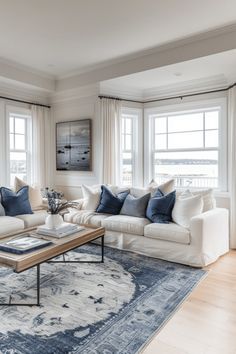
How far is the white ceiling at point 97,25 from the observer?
2.91 meters

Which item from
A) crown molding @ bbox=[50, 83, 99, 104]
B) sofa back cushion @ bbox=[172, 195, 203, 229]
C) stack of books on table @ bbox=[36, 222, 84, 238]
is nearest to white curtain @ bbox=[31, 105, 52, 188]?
crown molding @ bbox=[50, 83, 99, 104]

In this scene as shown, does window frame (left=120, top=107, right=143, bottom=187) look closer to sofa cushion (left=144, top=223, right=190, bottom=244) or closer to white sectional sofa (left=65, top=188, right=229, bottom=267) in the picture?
white sectional sofa (left=65, top=188, right=229, bottom=267)

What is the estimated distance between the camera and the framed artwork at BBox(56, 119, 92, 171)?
526cm

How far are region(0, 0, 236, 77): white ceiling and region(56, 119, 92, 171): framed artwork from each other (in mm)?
1332

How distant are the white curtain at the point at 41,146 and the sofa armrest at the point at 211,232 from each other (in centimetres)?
333

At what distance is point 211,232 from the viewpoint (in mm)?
3463

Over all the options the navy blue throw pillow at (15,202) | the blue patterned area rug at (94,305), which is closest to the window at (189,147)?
the blue patterned area rug at (94,305)

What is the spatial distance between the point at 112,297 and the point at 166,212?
156 cm

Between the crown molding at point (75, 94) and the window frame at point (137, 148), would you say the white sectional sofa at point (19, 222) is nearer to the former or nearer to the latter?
the window frame at point (137, 148)

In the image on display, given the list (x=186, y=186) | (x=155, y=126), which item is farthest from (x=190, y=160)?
(x=155, y=126)

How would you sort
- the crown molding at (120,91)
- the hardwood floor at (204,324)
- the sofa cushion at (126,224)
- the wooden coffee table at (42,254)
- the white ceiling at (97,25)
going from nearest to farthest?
the hardwood floor at (204,324) < the wooden coffee table at (42,254) < the white ceiling at (97,25) < the sofa cushion at (126,224) < the crown molding at (120,91)

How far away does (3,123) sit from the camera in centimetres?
496

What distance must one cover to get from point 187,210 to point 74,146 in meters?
2.78

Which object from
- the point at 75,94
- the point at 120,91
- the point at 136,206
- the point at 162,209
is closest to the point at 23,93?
the point at 75,94
